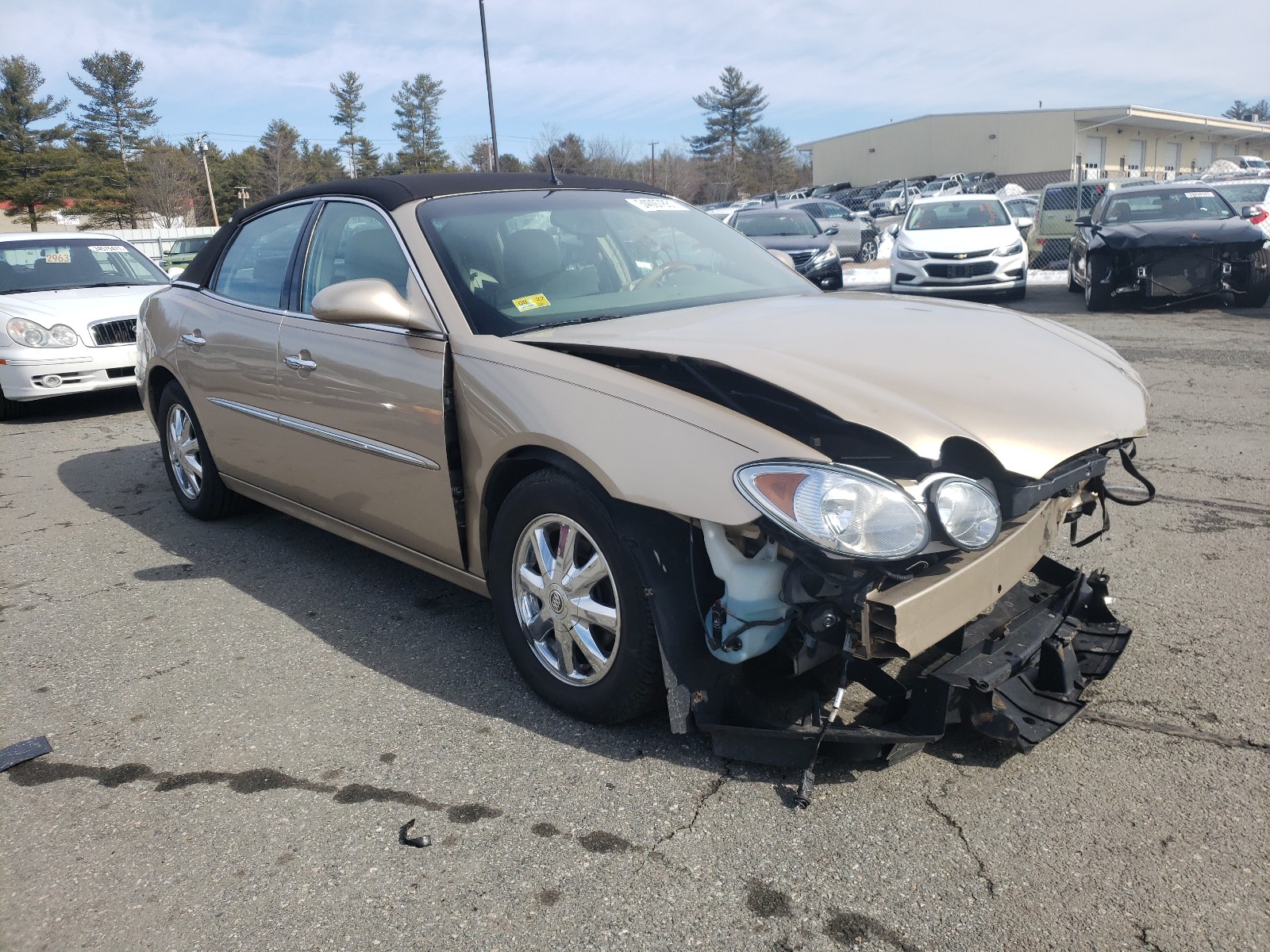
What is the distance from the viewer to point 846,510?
91.7 inches

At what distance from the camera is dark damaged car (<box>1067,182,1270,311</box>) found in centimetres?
1114

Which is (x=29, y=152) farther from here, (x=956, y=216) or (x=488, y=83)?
(x=956, y=216)

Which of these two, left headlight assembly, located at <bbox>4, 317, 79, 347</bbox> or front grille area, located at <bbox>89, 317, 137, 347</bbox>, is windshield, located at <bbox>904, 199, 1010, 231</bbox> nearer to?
front grille area, located at <bbox>89, 317, 137, 347</bbox>

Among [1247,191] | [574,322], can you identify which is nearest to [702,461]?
[574,322]

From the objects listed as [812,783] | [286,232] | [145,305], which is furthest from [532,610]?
[145,305]

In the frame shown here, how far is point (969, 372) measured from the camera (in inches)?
109

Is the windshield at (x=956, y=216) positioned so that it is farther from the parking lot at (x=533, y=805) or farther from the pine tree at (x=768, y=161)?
the pine tree at (x=768, y=161)

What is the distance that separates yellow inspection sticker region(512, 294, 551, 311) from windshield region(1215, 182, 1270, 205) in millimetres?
16883

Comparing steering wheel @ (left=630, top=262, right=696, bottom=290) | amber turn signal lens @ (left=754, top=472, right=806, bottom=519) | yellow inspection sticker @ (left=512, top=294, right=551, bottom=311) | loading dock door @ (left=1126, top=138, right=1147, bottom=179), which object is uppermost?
loading dock door @ (left=1126, top=138, right=1147, bottom=179)

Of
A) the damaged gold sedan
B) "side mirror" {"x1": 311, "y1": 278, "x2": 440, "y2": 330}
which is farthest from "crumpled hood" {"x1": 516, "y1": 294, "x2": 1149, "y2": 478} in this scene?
"side mirror" {"x1": 311, "y1": 278, "x2": 440, "y2": 330}

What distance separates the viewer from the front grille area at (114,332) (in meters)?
8.71

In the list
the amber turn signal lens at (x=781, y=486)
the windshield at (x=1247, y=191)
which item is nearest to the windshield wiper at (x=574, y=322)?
the amber turn signal lens at (x=781, y=486)

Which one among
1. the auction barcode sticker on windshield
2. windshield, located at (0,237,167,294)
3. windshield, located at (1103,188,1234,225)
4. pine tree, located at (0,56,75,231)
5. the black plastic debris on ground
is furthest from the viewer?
pine tree, located at (0,56,75,231)

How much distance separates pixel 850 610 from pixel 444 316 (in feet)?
5.60
